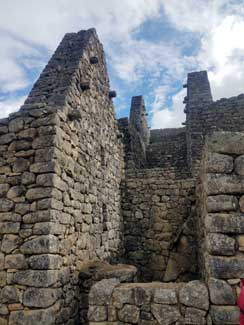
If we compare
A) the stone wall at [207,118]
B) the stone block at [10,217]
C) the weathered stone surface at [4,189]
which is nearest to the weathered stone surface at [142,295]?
the stone block at [10,217]

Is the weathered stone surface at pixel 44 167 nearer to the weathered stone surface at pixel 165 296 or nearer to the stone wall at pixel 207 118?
the weathered stone surface at pixel 165 296

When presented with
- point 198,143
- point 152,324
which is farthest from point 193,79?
point 152,324

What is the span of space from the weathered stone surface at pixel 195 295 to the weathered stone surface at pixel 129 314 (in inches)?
24.4

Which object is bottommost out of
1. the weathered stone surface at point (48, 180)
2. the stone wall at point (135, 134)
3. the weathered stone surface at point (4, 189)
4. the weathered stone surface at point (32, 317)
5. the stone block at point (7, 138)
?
the weathered stone surface at point (32, 317)

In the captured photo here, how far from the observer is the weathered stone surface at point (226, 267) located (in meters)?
3.34

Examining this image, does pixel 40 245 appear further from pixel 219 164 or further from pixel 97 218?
pixel 219 164

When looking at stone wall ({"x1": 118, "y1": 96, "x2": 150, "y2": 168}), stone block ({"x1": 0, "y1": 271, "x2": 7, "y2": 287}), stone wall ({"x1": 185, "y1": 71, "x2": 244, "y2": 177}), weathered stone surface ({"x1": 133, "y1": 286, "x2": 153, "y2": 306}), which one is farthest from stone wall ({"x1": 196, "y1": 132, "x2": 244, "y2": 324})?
stone wall ({"x1": 185, "y1": 71, "x2": 244, "y2": 177})

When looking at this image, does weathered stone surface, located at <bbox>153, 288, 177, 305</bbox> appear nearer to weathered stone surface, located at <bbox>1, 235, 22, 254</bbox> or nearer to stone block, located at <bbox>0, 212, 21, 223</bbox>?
weathered stone surface, located at <bbox>1, 235, 22, 254</bbox>

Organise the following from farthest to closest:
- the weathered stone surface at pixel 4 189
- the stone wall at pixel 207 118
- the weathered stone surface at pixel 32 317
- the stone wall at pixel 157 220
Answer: the stone wall at pixel 207 118
the stone wall at pixel 157 220
the weathered stone surface at pixel 4 189
the weathered stone surface at pixel 32 317

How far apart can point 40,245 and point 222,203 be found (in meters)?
2.72

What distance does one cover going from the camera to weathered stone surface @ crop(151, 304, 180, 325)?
3.50 m

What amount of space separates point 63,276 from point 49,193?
1405mm

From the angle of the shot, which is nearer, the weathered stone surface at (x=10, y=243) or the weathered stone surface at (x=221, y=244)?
the weathered stone surface at (x=221, y=244)

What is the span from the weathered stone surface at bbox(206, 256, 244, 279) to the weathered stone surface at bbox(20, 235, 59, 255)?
2.33 m
